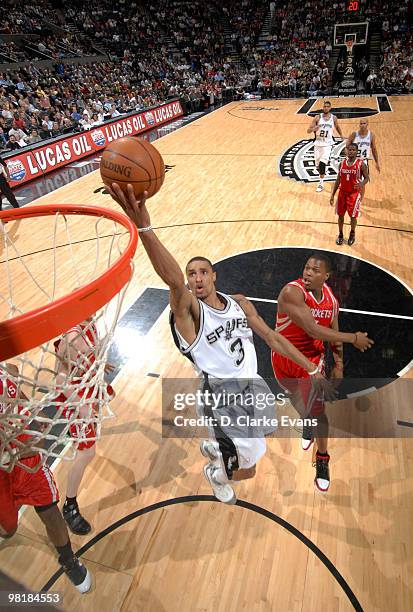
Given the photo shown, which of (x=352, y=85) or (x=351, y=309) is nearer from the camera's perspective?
(x=351, y=309)

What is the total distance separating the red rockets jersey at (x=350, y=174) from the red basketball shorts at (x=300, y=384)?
3.75 metres

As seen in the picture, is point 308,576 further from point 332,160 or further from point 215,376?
point 332,160

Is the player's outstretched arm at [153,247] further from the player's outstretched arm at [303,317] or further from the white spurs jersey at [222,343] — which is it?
the player's outstretched arm at [303,317]

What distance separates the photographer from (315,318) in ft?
10.1

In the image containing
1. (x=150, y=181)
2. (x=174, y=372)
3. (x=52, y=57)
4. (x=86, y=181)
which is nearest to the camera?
(x=150, y=181)

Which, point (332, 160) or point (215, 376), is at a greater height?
point (215, 376)

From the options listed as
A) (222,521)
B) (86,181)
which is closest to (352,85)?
(86,181)

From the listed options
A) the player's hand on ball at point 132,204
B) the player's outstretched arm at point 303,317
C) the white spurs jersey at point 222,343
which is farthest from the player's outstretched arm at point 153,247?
the player's outstretched arm at point 303,317

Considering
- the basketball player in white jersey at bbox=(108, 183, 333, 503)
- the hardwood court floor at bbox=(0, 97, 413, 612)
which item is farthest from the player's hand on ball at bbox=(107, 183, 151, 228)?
the hardwood court floor at bbox=(0, 97, 413, 612)

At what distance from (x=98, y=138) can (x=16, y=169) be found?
12.4 feet

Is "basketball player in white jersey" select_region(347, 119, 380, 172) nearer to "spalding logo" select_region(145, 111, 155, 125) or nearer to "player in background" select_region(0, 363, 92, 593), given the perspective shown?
"player in background" select_region(0, 363, 92, 593)

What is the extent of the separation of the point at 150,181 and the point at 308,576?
8.38 ft

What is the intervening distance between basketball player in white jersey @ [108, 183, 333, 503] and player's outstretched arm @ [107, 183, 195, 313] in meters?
0.01

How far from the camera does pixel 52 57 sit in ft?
65.9
